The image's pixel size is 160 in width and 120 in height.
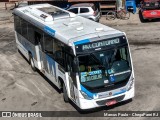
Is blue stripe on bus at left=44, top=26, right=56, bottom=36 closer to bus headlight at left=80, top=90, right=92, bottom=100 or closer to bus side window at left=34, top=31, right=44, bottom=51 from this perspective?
bus side window at left=34, top=31, right=44, bottom=51

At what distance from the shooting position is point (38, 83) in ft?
52.7

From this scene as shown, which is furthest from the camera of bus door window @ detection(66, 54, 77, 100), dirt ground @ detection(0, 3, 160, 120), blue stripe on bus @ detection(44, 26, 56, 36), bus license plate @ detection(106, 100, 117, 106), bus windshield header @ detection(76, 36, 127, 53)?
blue stripe on bus @ detection(44, 26, 56, 36)

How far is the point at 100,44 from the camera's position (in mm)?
11922

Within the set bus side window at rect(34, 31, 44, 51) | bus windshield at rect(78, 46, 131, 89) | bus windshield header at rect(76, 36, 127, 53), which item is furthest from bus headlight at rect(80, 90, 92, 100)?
bus side window at rect(34, 31, 44, 51)

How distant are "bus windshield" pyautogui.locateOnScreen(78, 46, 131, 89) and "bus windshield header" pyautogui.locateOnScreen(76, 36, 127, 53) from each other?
18 centimetres

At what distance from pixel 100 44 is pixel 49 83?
4.86 m

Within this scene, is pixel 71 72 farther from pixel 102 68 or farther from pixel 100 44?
pixel 100 44

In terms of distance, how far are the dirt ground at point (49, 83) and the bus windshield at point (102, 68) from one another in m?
1.35

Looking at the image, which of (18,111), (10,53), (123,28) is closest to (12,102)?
(18,111)

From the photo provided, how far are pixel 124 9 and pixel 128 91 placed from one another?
16404 millimetres

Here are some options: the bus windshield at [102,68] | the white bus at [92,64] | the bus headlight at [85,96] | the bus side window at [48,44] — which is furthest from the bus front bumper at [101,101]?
the bus side window at [48,44]

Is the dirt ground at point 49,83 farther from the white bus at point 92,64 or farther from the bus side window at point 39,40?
the bus side window at point 39,40

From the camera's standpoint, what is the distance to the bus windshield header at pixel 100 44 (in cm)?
1179

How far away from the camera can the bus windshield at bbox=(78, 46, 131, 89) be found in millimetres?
11867
